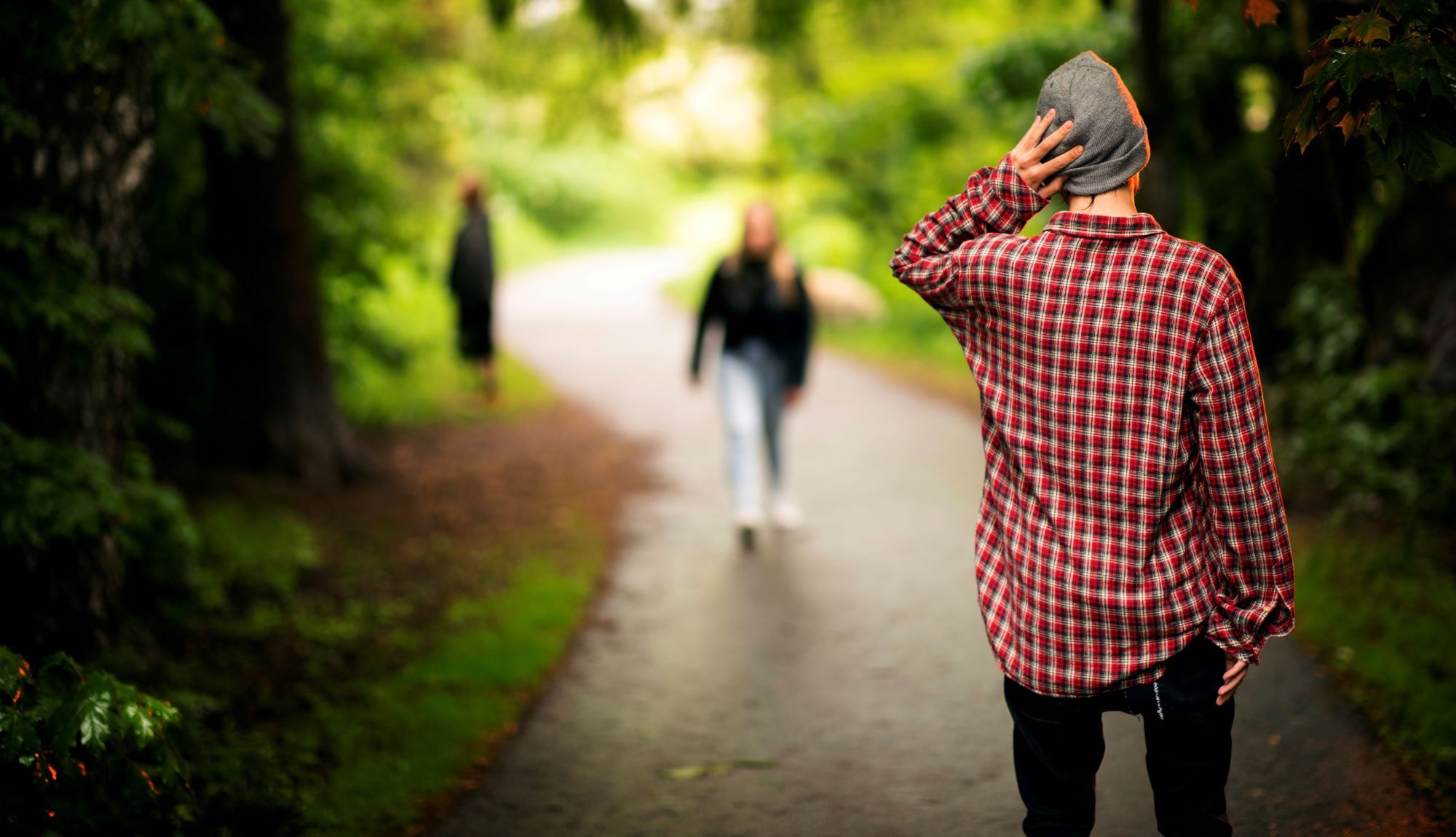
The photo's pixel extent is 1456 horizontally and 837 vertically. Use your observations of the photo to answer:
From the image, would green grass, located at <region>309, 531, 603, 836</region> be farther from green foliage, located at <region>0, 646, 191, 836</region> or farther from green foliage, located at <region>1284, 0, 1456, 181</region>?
green foliage, located at <region>1284, 0, 1456, 181</region>

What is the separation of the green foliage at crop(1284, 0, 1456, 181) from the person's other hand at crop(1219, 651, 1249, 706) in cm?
109

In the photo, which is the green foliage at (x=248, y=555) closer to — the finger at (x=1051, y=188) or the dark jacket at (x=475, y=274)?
the finger at (x=1051, y=188)

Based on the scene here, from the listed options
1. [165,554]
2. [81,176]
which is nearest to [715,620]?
[165,554]

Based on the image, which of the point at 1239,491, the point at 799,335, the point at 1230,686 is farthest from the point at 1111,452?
the point at 799,335

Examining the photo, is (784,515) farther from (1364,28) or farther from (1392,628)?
(1364,28)

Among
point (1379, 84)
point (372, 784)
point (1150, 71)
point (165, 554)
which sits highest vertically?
point (1150, 71)

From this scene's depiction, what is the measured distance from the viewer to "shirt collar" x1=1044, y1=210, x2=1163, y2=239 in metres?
2.38

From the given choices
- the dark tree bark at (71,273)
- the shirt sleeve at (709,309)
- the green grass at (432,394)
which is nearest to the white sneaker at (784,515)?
the shirt sleeve at (709,309)

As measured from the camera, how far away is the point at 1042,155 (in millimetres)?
2504

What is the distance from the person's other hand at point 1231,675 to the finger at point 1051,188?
100 cm

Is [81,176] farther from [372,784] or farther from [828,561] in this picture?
[828,561]

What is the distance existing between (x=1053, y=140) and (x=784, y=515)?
221 inches

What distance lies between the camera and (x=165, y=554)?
597 cm

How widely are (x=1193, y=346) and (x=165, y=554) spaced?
5.21 meters
